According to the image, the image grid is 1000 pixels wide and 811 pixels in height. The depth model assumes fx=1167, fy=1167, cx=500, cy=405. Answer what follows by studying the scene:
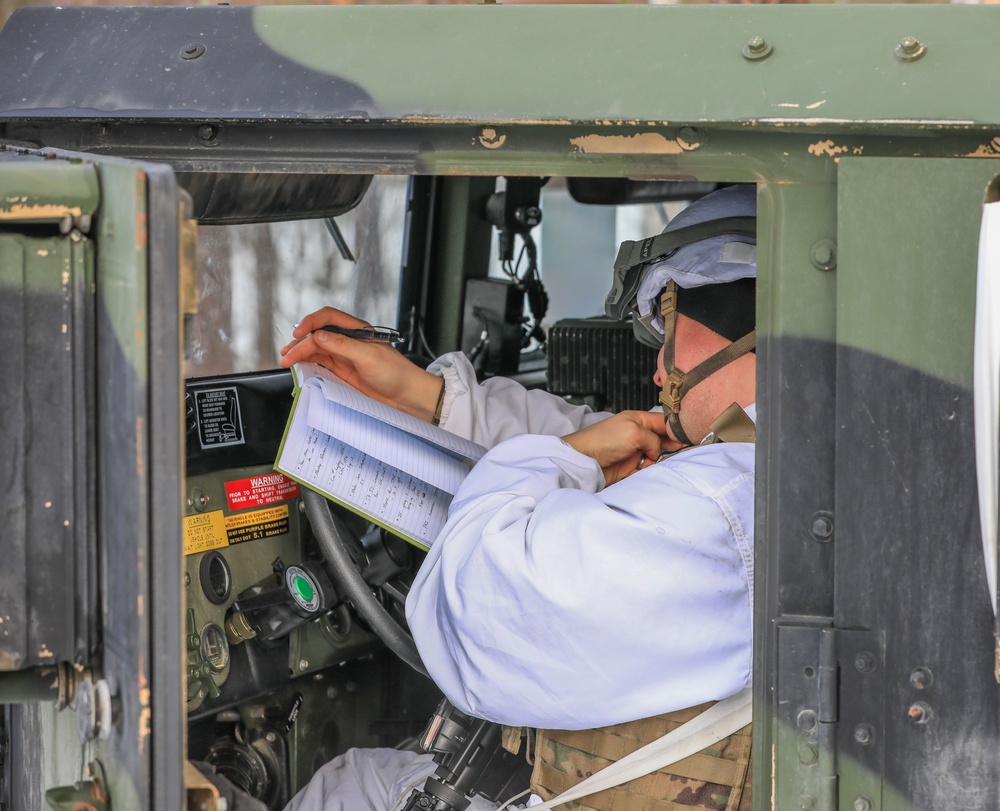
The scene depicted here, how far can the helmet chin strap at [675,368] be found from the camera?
1958 mm

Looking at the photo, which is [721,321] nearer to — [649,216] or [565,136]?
[565,136]

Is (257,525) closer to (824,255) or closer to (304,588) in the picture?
(304,588)

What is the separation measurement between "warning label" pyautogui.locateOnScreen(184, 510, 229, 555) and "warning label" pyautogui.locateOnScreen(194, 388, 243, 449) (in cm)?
13

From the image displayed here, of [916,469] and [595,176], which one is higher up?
[595,176]

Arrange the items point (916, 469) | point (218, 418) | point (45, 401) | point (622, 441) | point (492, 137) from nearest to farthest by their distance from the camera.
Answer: point (45, 401), point (916, 469), point (492, 137), point (622, 441), point (218, 418)

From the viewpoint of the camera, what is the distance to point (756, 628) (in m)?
1.52

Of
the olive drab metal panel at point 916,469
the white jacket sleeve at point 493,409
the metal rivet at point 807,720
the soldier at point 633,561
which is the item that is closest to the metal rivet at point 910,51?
the olive drab metal panel at point 916,469

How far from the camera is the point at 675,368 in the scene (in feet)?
6.61

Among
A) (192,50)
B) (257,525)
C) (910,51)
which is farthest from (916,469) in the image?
(257,525)

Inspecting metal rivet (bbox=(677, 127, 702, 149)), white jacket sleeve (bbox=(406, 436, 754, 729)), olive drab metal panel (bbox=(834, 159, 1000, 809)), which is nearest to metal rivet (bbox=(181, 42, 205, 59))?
metal rivet (bbox=(677, 127, 702, 149))

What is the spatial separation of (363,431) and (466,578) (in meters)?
0.37

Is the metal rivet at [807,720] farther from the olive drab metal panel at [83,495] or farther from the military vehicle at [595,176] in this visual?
the olive drab metal panel at [83,495]

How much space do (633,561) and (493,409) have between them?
36.1 inches

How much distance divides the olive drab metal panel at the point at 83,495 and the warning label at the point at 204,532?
811mm
